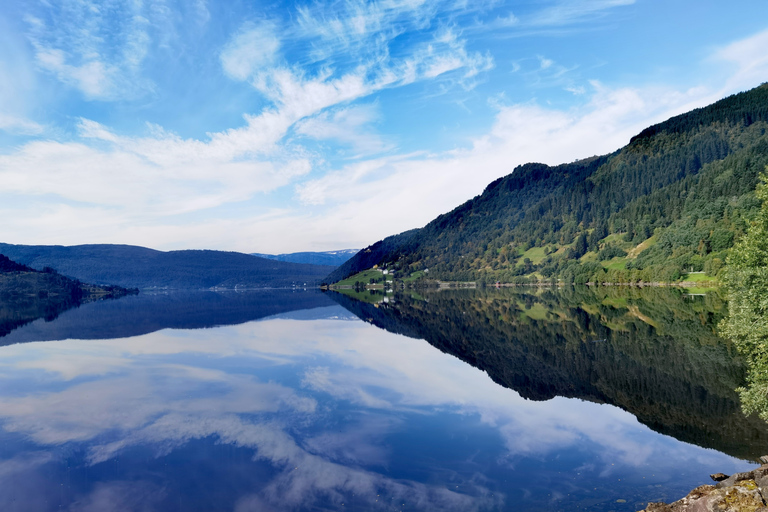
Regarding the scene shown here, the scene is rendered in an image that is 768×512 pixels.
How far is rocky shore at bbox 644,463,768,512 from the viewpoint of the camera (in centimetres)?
1115

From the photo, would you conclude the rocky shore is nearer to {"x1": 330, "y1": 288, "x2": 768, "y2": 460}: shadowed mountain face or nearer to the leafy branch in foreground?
{"x1": 330, "y1": 288, "x2": 768, "y2": 460}: shadowed mountain face

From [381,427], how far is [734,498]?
50.0 ft

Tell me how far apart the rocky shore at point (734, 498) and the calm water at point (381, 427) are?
6.84 feet

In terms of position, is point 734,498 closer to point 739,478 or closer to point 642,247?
point 739,478

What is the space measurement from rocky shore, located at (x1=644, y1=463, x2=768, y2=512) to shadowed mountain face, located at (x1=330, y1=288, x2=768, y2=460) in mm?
6748

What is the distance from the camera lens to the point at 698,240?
148500mm

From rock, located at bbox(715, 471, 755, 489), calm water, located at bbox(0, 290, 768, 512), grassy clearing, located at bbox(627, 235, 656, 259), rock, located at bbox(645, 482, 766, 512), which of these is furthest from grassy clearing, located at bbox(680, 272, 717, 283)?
rock, located at bbox(645, 482, 766, 512)

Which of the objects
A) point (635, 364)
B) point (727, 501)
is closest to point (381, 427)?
point (727, 501)

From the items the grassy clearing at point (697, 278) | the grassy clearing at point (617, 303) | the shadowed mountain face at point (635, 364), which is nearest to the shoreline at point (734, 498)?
the shadowed mountain face at point (635, 364)

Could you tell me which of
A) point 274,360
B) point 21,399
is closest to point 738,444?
point 274,360

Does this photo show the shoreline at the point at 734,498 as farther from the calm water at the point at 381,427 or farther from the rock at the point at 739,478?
the calm water at the point at 381,427

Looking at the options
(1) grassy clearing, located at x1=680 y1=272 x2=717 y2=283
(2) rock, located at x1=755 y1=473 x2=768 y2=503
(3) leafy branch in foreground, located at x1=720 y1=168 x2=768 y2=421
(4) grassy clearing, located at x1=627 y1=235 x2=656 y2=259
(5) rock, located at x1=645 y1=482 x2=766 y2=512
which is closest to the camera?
(5) rock, located at x1=645 y1=482 x2=766 y2=512

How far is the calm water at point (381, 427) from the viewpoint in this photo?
52.9ft

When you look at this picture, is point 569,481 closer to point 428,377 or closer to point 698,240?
point 428,377
